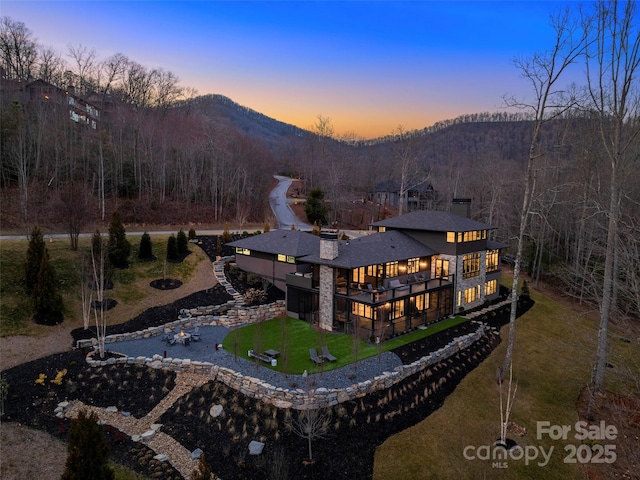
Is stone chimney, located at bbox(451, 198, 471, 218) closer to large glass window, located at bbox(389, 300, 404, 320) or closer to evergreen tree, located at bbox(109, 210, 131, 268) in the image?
large glass window, located at bbox(389, 300, 404, 320)

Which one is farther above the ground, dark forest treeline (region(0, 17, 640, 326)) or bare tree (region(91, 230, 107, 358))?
dark forest treeline (region(0, 17, 640, 326))

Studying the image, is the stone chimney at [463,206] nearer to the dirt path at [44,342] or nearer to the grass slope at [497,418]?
the grass slope at [497,418]

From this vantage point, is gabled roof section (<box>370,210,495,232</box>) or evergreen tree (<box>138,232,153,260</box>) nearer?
gabled roof section (<box>370,210,495,232</box>)

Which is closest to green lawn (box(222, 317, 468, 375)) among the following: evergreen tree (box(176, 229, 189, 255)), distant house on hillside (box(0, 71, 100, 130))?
evergreen tree (box(176, 229, 189, 255))

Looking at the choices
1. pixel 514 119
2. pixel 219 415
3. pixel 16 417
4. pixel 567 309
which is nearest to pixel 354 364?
pixel 219 415

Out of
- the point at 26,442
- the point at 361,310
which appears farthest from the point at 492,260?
the point at 26,442

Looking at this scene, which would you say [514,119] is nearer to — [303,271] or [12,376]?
[303,271]

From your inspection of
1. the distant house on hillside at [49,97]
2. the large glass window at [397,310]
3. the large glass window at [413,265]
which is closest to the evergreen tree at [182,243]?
the large glass window at [413,265]
